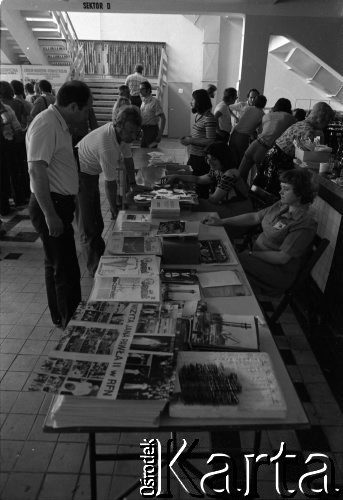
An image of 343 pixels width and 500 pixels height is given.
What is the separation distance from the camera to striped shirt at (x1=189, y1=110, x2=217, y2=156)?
14.2ft

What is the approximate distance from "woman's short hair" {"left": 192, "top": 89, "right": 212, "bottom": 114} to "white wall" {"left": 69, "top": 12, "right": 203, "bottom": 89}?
26.4 feet

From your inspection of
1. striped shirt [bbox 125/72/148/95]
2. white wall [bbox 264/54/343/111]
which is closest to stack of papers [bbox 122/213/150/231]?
striped shirt [bbox 125/72/148/95]

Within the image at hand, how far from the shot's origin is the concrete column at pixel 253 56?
7.90 m

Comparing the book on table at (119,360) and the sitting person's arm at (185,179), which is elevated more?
the book on table at (119,360)

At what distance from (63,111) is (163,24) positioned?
10.6 meters

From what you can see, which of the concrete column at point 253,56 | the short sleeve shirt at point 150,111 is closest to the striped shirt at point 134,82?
the concrete column at point 253,56

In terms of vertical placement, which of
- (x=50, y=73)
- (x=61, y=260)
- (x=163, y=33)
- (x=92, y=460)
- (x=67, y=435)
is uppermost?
(x=163, y=33)

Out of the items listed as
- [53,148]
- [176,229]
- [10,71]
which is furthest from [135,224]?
[10,71]

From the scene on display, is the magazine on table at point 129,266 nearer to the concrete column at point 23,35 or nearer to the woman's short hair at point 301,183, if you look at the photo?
the woman's short hair at point 301,183

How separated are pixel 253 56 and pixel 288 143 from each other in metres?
5.06

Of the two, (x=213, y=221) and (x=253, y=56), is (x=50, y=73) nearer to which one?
(x=253, y=56)

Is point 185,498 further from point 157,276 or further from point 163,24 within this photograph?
point 163,24

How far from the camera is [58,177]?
2355 millimetres

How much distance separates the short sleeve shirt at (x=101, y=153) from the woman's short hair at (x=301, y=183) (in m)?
1.23
